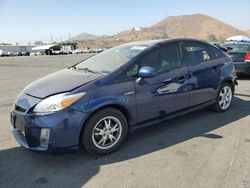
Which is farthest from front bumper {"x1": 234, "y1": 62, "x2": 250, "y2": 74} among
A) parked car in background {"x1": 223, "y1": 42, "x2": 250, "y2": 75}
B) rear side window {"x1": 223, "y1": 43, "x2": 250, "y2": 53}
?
rear side window {"x1": 223, "y1": 43, "x2": 250, "y2": 53}

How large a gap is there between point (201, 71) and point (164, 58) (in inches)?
→ 36.0

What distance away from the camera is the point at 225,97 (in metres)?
5.63

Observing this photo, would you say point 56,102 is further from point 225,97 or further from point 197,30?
point 197,30

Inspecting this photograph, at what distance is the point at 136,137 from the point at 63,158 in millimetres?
1267

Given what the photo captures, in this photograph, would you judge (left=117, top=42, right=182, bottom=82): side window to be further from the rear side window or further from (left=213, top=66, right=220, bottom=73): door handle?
the rear side window

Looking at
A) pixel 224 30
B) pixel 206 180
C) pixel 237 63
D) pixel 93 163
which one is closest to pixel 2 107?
pixel 93 163

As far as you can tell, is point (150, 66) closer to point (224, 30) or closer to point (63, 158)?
point (63, 158)

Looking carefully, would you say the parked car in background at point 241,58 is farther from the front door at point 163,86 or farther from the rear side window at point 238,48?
the front door at point 163,86

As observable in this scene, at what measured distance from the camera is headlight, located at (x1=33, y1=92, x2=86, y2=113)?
3375 millimetres

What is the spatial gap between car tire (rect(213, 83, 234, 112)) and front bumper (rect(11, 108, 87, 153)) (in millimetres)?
3106

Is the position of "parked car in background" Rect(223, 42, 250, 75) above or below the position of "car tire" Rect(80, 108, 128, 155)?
above

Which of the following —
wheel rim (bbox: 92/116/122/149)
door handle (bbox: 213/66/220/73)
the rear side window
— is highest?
the rear side window

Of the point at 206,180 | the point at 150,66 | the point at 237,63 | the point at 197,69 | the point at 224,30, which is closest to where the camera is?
the point at 206,180

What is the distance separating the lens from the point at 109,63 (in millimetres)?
4281
